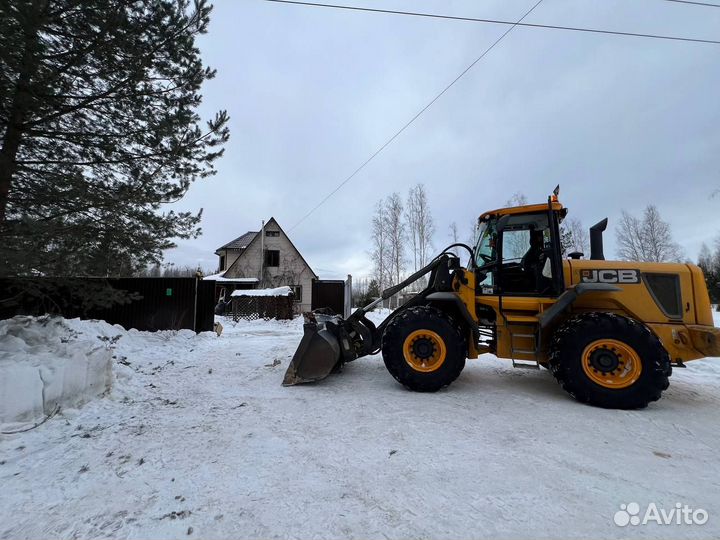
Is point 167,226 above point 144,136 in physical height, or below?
below

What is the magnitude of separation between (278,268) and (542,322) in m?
22.3

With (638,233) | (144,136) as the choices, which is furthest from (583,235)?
(144,136)

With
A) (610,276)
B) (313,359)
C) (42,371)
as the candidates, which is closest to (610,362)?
(610,276)

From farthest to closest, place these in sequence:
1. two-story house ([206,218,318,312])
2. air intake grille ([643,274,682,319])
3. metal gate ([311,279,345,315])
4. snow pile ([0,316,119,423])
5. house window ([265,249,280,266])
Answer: house window ([265,249,280,266]) → two-story house ([206,218,318,312]) → metal gate ([311,279,345,315]) → air intake grille ([643,274,682,319]) → snow pile ([0,316,119,423])

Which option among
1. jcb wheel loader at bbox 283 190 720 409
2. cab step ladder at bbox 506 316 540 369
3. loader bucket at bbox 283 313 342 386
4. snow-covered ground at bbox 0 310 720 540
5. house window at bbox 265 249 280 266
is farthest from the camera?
house window at bbox 265 249 280 266

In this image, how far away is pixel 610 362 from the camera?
13.3 ft

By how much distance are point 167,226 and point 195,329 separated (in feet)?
18.4

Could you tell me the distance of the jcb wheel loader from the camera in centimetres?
403

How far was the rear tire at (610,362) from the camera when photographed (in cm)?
388

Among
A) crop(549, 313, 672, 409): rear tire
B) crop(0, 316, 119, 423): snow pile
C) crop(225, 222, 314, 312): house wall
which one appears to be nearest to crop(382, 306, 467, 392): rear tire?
crop(549, 313, 672, 409): rear tire

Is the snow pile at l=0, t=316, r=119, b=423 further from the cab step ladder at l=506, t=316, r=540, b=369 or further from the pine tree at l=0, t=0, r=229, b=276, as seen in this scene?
the cab step ladder at l=506, t=316, r=540, b=369

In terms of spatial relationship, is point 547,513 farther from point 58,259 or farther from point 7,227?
point 7,227

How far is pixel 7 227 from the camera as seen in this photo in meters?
3.91

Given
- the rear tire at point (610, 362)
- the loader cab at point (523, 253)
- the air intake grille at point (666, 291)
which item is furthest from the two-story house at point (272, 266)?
the air intake grille at point (666, 291)
